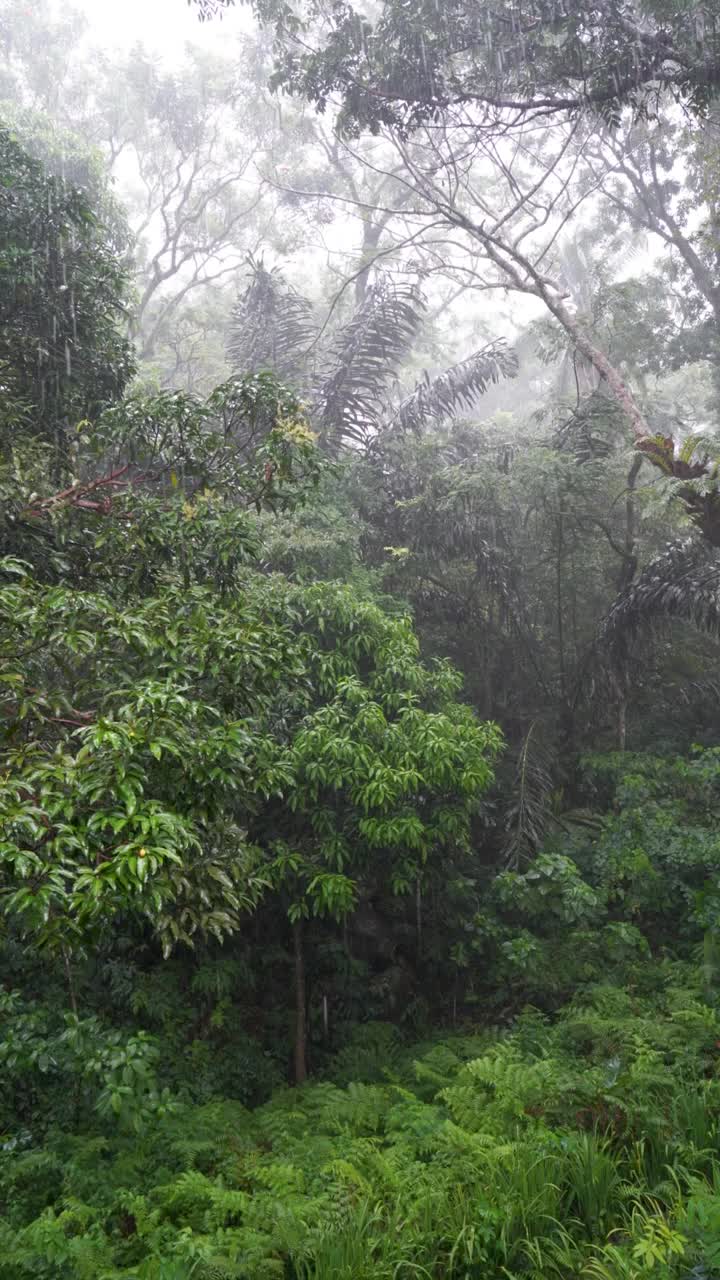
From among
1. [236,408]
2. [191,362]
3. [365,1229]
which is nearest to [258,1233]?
[365,1229]

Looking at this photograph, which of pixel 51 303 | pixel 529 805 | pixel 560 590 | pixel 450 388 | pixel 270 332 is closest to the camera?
pixel 51 303

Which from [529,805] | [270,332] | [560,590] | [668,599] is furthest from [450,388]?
[529,805]

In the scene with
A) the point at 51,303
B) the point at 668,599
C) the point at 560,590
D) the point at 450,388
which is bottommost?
the point at 668,599

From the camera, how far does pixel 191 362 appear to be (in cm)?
2053

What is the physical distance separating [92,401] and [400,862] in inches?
162

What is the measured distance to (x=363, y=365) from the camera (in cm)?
1120

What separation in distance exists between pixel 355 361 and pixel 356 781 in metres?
6.89

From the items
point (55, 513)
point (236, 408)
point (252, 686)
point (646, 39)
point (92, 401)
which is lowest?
point (252, 686)

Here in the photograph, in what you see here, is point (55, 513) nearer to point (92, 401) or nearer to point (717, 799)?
point (92, 401)

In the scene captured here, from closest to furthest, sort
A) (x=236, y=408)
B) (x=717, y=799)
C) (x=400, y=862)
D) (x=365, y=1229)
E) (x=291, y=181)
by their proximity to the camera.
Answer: (x=365, y=1229) < (x=236, y=408) < (x=400, y=862) < (x=717, y=799) < (x=291, y=181)

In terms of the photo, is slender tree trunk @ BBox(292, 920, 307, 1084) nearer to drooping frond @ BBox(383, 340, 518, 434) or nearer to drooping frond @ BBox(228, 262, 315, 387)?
drooping frond @ BBox(383, 340, 518, 434)

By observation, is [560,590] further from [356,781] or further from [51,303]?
[51,303]

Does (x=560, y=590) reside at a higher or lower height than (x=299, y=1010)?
higher

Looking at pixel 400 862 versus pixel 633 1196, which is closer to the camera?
pixel 633 1196
